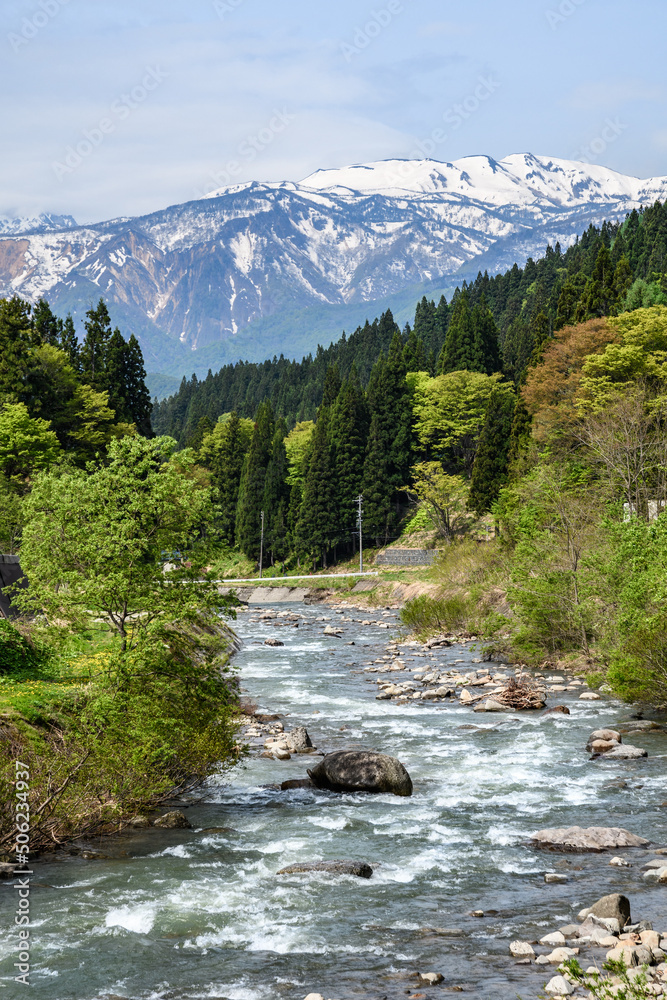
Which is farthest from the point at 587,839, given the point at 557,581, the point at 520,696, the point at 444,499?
the point at 444,499

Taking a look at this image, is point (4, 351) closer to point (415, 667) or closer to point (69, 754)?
point (415, 667)

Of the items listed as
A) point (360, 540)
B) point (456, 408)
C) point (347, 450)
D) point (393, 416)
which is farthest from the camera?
point (393, 416)

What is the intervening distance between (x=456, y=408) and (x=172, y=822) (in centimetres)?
7730

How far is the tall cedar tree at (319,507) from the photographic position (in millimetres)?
88375

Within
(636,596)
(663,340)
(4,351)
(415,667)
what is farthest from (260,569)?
(636,596)

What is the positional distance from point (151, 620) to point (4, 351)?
160 ft

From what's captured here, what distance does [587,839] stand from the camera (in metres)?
13.2

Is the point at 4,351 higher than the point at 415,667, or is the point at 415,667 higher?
the point at 4,351

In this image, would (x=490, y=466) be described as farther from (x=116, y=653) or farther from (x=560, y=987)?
(x=560, y=987)

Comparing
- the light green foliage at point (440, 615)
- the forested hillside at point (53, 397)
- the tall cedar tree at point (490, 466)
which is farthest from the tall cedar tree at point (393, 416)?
the light green foliage at point (440, 615)

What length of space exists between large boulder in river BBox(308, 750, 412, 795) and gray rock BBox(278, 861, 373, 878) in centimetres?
387

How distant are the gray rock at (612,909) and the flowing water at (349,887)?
33 cm

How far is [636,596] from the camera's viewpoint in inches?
925

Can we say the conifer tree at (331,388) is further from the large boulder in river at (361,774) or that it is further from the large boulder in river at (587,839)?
the large boulder in river at (587,839)
